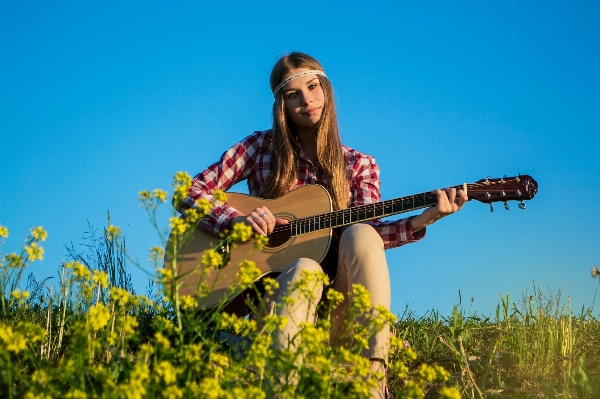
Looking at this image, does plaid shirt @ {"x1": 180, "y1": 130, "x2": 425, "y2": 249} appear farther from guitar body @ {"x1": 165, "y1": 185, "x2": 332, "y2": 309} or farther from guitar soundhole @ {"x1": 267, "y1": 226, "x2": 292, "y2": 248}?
guitar soundhole @ {"x1": 267, "y1": 226, "x2": 292, "y2": 248}

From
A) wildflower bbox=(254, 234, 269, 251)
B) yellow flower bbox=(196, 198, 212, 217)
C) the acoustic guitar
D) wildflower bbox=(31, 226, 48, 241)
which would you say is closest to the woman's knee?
the acoustic guitar

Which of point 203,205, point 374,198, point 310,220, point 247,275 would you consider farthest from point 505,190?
point 203,205

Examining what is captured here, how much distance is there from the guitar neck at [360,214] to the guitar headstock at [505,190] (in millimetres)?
301

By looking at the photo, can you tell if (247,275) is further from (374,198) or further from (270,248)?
(374,198)

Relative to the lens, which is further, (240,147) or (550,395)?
(240,147)

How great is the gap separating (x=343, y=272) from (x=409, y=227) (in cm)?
52

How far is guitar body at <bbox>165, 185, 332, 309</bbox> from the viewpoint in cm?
380

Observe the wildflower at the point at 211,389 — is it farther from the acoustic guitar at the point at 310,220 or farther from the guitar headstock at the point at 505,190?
the guitar headstock at the point at 505,190

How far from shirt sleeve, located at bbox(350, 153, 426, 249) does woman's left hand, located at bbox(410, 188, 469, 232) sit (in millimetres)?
100

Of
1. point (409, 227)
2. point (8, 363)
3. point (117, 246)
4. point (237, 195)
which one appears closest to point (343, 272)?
point (409, 227)

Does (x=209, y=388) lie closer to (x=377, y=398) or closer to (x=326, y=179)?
(x=377, y=398)

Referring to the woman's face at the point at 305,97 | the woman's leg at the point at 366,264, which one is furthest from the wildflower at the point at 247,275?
the woman's face at the point at 305,97

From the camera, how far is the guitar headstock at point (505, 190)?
148 inches

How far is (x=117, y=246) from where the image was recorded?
14.4 feet
